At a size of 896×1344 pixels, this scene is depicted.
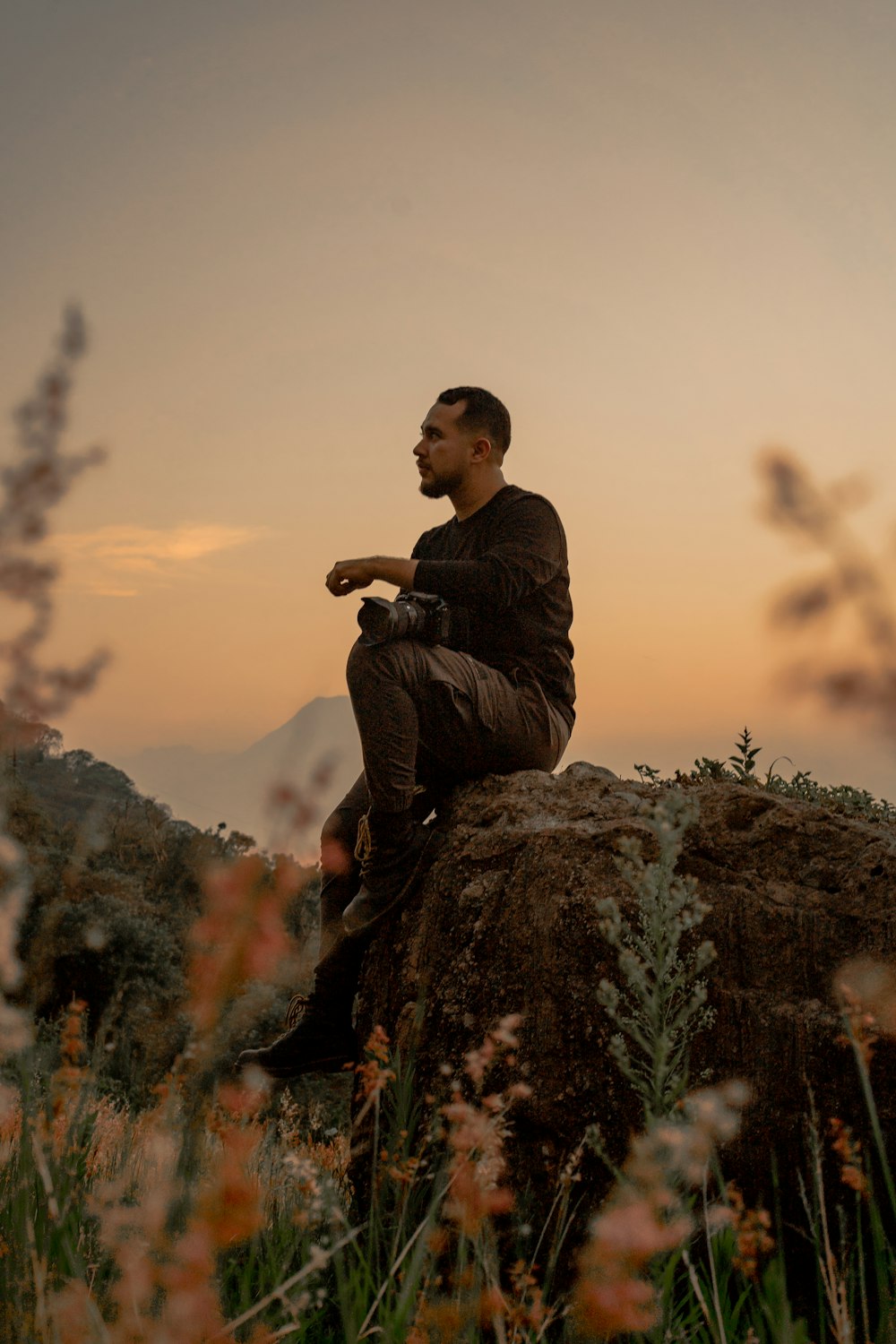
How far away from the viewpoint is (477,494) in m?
4.91

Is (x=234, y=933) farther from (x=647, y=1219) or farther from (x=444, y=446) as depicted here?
(x=444, y=446)

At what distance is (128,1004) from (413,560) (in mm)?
11858

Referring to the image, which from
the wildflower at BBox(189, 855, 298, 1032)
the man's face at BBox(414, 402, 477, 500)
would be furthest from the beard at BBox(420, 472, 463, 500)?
the wildflower at BBox(189, 855, 298, 1032)

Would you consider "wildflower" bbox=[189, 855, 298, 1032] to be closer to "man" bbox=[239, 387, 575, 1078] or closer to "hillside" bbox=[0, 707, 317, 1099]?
"man" bbox=[239, 387, 575, 1078]

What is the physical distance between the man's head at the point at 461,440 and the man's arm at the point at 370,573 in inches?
28.1

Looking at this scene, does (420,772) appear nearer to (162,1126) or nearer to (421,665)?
(421,665)

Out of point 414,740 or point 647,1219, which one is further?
point 414,740

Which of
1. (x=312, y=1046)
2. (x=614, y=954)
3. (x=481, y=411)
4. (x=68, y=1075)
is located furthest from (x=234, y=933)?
(x=481, y=411)

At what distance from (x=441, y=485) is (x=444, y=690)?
118 cm

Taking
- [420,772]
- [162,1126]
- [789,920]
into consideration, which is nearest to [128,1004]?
[420,772]

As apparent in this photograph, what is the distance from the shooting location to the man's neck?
4.91 meters

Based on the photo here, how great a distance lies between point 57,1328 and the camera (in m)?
1.70

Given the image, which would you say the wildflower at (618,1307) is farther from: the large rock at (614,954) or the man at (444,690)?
the man at (444,690)

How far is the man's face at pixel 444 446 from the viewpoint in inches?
191
